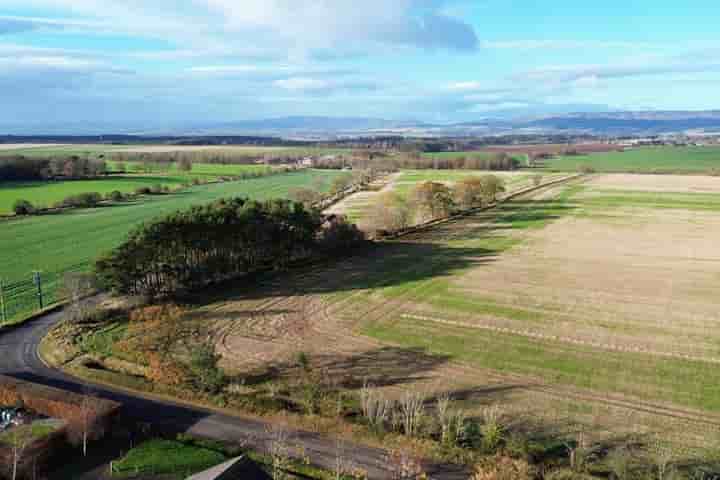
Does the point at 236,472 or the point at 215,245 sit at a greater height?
Result: the point at 215,245

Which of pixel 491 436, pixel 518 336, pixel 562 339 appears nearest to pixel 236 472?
pixel 491 436

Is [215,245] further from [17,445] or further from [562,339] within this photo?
[562,339]

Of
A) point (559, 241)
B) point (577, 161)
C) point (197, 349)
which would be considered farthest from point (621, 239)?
point (577, 161)

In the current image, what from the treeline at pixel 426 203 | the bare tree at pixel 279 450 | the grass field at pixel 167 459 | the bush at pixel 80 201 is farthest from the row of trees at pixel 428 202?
the bush at pixel 80 201

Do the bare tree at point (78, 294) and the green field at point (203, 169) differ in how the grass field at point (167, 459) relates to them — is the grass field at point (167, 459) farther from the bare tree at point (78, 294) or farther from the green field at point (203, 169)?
the green field at point (203, 169)

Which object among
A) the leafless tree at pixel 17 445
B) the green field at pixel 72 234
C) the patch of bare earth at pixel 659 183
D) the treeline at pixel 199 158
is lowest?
the leafless tree at pixel 17 445

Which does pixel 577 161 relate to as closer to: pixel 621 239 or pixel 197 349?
pixel 621 239
